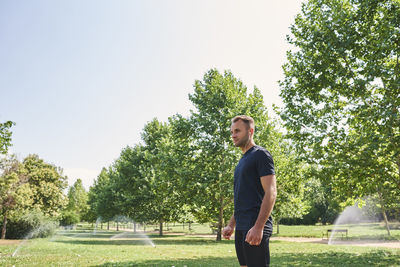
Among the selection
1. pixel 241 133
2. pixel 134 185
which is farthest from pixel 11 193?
pixel 241 133

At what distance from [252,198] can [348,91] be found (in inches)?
503

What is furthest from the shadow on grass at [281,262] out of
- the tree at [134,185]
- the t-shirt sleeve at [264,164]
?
the tree at [134,185]

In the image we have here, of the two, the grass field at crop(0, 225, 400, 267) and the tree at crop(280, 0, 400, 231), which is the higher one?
the tree at crop(280, 0, 400, 231)

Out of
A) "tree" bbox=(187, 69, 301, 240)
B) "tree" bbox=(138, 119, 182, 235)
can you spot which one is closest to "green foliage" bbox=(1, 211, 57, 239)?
"tree" bbox=(138, 119, 182, 235)

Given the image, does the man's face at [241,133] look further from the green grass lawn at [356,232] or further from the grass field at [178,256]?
the green grass lawn at [356,232]

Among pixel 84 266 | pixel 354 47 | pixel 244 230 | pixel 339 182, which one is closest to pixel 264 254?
pixel 244 230

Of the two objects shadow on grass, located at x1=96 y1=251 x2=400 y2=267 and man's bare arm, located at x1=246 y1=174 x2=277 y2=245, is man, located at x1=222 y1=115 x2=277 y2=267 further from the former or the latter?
shadow on grass, located at x1=96 y1=251 x2=400 y2=267

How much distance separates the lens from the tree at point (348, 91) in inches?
472

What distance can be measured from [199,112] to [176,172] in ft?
19.6

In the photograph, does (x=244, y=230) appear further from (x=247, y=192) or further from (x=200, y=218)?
(x=200, y=218)

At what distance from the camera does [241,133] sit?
3607 mm

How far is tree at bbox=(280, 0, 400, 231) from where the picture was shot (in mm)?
11977

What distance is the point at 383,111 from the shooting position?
11391 mm

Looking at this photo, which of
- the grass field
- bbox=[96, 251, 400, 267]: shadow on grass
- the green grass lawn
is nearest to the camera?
bbox=[96, 251, 400, 267]: shadow on grass
